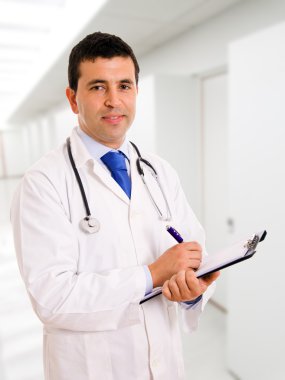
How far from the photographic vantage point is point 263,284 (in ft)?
5.69

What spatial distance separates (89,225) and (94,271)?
A: 0.14 meters

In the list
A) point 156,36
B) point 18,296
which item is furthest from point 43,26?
point 18,296

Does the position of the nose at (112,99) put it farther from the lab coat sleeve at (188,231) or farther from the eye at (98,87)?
the lab coat sleeve at (188,231)

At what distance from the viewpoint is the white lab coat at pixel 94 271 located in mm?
848

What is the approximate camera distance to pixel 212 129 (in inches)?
107

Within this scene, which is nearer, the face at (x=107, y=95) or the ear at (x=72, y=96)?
the face at (x=107, y=95)

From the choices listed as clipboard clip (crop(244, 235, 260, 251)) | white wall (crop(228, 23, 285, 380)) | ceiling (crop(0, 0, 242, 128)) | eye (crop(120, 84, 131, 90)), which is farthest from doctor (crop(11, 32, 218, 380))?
ceiling (crop(0, 0, 242, 128))

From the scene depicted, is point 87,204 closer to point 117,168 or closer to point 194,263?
point 117,168

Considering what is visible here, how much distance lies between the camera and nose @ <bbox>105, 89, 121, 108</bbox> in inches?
37.7

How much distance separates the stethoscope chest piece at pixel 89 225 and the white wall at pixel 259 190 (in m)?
1.04

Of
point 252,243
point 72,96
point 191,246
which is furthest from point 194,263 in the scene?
point 72,96

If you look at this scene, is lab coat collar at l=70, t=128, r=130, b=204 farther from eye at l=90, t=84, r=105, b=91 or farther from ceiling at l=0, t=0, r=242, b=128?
ceiling at l=0, t=0, r=242, b=128

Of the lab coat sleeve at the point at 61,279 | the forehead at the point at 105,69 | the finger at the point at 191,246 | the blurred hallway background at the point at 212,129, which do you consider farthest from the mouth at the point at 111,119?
the blurred hallway background at the point at 212,129

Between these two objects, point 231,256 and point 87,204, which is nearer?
point 231,256
